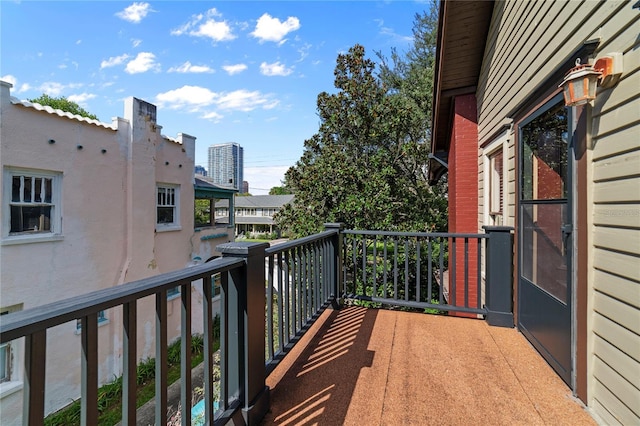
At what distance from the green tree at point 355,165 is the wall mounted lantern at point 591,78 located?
6024 millimetres

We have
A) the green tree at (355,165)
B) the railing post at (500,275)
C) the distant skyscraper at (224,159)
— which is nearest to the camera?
the railing post at (500,275)

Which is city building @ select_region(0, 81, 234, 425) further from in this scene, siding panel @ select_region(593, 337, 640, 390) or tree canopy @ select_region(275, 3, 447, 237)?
siding panel @ select_region(593, 337, 640, 390)

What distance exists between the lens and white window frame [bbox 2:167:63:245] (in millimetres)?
6059

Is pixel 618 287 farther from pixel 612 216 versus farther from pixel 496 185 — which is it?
pixel 496 185

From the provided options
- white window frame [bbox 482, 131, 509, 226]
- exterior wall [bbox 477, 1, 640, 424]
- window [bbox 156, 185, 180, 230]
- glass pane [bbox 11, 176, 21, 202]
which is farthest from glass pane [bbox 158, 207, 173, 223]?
exterior wall [bbox 477, 1, 640, 424]

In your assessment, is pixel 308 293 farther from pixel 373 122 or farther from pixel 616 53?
pixel 373 122

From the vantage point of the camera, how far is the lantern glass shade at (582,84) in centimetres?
169

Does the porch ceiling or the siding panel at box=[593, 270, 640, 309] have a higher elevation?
the porch ceiling

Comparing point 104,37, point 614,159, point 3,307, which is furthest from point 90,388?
point 104,37

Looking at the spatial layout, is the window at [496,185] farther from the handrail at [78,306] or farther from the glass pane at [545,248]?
the handrail at [78,306]

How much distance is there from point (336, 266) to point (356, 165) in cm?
546

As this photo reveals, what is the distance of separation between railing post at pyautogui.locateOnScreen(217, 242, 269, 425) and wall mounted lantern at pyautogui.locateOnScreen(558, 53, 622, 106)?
203 cm

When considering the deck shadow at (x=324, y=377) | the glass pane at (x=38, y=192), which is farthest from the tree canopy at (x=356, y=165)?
the glass pane at (x=38, y=192)

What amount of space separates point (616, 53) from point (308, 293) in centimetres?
260
